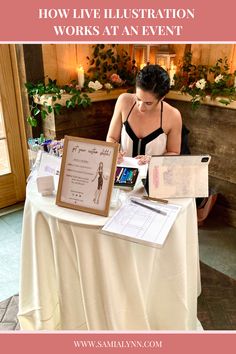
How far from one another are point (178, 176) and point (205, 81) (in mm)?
1405

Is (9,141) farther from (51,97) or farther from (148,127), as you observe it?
(148,127)

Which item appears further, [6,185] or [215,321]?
[6,185]

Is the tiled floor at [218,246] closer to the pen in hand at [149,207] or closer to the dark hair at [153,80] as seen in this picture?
the pen in hand at [149,207]

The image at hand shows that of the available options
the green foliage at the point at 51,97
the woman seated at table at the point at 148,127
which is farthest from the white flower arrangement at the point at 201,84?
the green foliage at the point at 51,97

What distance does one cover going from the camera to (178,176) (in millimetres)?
1385

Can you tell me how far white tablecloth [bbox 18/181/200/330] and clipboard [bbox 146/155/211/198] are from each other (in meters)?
0.06

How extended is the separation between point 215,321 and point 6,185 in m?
2.14

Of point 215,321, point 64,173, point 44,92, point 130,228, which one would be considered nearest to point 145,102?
point 64,173

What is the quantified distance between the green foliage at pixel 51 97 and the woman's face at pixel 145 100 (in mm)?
927

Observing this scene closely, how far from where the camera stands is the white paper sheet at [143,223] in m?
1.17

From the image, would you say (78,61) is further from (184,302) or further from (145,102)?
(184,302)

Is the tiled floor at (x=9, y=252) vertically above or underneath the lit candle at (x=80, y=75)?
underneath

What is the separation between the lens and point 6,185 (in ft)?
9.71

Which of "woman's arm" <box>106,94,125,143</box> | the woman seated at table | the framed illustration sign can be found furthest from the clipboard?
"woman's arm" <box>106,94,125,143</box>
